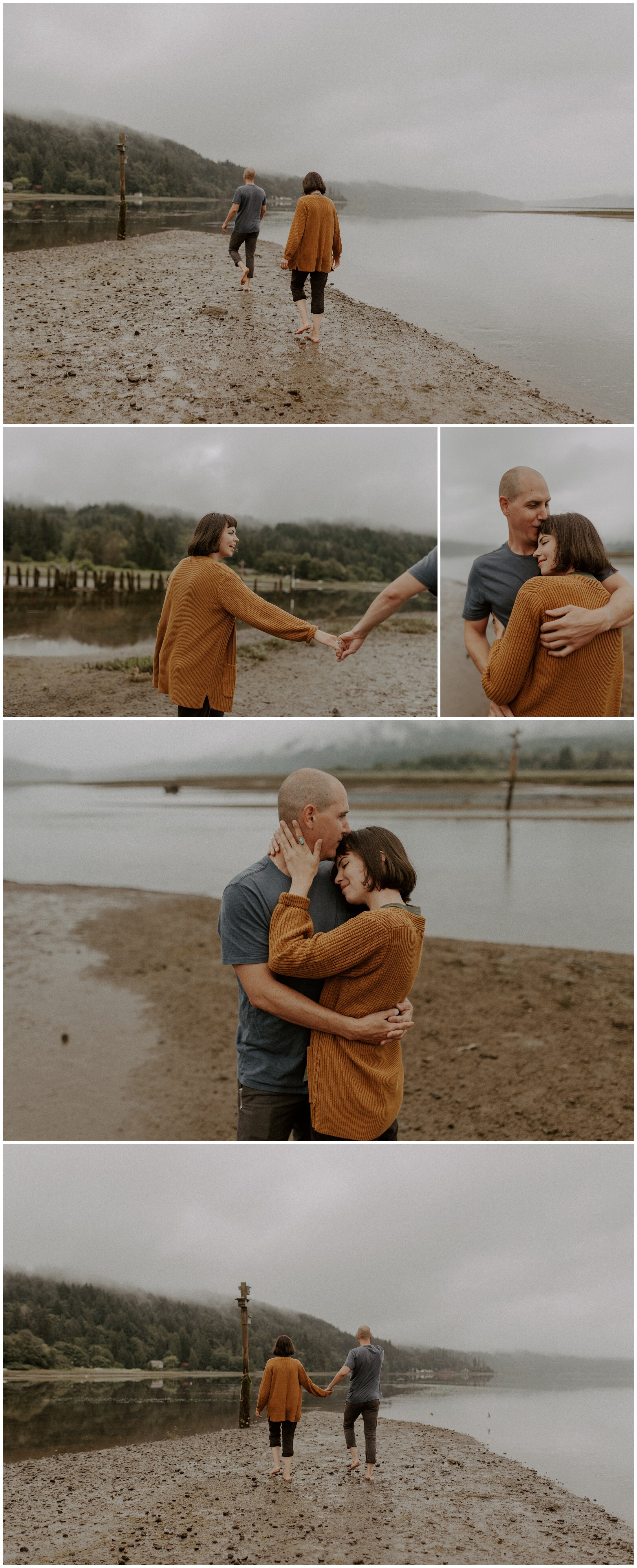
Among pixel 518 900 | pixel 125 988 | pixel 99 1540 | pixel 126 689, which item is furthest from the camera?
pixel 518 900

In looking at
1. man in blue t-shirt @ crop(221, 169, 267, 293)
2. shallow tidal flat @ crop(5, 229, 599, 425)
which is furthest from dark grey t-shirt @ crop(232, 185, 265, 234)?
shallow tidal flat @ crop(5, 229, 599, 425)

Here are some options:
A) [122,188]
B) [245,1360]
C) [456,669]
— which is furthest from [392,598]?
[122,188]

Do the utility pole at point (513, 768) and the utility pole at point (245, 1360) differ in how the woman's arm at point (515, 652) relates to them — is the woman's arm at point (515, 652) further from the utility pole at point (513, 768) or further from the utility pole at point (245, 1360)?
the utility pole at point (513, 768)

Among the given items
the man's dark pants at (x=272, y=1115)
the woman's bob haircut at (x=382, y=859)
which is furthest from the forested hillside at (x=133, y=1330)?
the woman's bob haircut at (x=382, y=859)

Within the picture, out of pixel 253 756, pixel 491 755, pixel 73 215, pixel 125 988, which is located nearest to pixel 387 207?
pixel 73 215

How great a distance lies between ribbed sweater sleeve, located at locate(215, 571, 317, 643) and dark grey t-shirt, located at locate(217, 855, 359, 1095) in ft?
3.61

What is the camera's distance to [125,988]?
790cm

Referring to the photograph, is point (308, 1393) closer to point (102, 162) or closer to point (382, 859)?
point (382, 859)

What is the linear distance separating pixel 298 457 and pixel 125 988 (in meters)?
5.22

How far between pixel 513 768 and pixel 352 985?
25.5 feet

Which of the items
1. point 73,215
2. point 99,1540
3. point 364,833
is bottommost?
point 99,1540

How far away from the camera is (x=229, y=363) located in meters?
4.87

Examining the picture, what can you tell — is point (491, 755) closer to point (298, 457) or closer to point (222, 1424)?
point (298, 457)

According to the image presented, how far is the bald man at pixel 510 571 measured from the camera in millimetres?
3240
